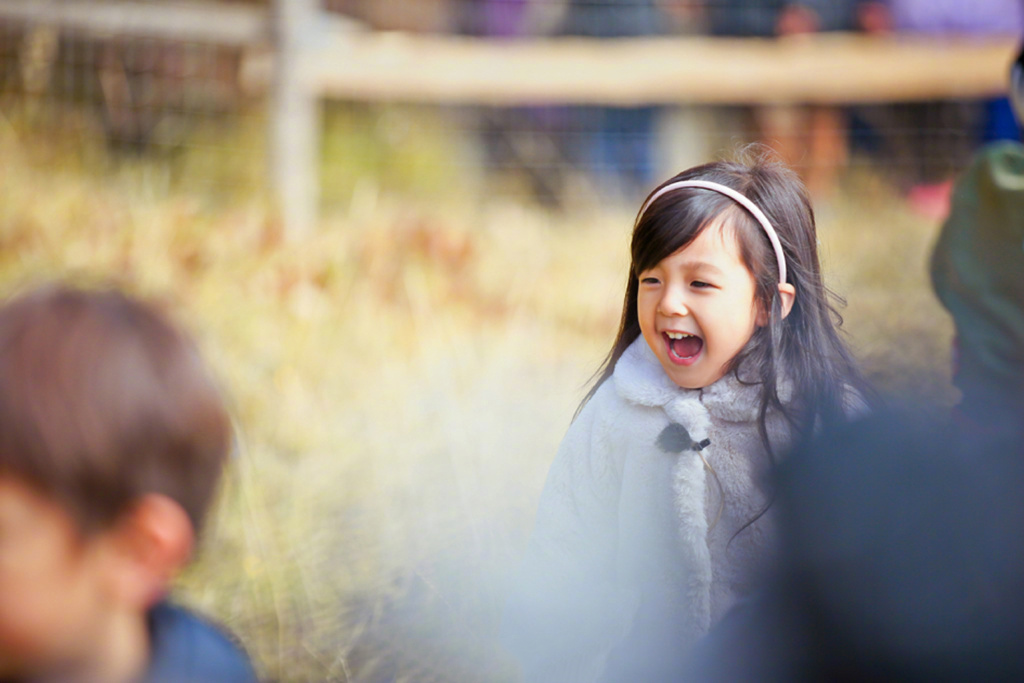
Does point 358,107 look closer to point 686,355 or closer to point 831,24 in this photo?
point 831,24

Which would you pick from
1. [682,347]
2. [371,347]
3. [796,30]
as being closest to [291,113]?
[371,347]

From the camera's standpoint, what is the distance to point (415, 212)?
467 centimetres

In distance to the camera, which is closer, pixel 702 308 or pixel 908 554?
pixel 908 554

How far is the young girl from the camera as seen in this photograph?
4.29 feet

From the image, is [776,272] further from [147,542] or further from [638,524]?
[147,542]

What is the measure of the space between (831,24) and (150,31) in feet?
15.4

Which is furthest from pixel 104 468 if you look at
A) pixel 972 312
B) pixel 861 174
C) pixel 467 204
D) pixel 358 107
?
pixel 861 174

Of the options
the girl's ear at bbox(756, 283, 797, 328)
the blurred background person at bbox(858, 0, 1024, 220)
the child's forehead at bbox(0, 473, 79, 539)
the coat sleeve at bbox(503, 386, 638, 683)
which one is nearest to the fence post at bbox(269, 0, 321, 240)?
the coat sleeve at bbox(503, 386, 638, 683)

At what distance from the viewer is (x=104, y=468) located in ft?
2.89

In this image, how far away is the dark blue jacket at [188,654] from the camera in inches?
39.8

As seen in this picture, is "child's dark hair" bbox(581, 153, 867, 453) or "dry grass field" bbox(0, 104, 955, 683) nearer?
"child's dark hair" bbox(581, 153, 867, 453)

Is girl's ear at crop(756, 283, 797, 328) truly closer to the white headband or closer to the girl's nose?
the white headband

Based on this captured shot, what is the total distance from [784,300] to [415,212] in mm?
3482

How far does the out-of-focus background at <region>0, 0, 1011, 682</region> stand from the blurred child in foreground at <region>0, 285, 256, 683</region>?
0.99 meters
